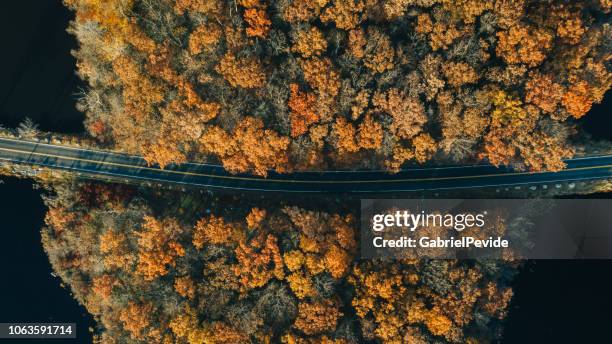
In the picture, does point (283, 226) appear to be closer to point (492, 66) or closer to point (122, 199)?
point (122, 199)

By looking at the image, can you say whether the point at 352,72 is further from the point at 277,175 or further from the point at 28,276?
the point at 28,276

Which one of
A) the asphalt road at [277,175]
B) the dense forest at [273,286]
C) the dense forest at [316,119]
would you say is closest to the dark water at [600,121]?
Result: the asphalt road at [277,175]

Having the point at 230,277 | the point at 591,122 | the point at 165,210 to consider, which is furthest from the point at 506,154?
the point at 165,210

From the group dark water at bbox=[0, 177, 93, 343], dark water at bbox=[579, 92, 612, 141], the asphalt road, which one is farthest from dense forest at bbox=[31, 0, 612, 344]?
dark water at bbox=[0, 177, 93, 343]

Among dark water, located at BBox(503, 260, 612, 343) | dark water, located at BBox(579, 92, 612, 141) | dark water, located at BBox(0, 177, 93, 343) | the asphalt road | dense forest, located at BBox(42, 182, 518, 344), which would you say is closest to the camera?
dense forest, located at BBox(42, 182, 518, 344)

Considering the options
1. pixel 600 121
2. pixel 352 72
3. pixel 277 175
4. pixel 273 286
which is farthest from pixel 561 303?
pixel 277 175

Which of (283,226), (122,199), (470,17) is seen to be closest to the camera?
(470,17)

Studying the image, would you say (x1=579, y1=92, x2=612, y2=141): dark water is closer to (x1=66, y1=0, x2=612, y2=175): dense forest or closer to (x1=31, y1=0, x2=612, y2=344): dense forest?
(x1=31, y1=0, x2=612, y2=344): dense forest

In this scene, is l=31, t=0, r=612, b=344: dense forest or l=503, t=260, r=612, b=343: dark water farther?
l=503, t=260, r=612, b=343: dark water
